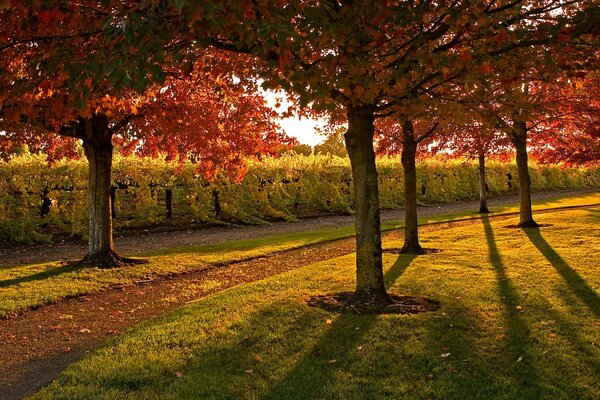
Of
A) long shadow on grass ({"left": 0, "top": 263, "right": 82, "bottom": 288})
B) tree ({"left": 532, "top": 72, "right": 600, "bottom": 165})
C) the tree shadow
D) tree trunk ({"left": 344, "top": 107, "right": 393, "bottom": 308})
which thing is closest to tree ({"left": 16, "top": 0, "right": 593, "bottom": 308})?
tree trunk ({"left": 344, "top": 107, "right": 393, "bottom": 308})

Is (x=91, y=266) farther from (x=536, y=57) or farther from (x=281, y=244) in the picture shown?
(x=536, y=57)

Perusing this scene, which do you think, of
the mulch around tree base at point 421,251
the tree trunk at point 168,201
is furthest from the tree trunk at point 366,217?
the tree trunk at point 168,201

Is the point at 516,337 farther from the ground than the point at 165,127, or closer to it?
closer to it

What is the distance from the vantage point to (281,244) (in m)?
15.7

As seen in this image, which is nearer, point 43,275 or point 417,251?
point 43,275

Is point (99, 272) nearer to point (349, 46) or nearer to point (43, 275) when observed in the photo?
point (43, 275)

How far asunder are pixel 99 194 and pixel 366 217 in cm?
739

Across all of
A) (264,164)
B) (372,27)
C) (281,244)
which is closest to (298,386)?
(372,27)

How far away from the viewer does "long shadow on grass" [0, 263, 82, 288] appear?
10.4m

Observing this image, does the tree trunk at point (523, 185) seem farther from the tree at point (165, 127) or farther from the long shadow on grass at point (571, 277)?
the tree at point (165, 127)

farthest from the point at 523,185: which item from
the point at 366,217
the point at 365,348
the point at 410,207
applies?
the point at 365,348

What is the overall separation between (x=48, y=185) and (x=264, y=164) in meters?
10.7

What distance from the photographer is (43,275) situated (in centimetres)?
1115

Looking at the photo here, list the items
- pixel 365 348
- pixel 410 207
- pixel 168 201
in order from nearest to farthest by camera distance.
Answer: pixel 365 348, pixel 410 207, pixel 168 201
